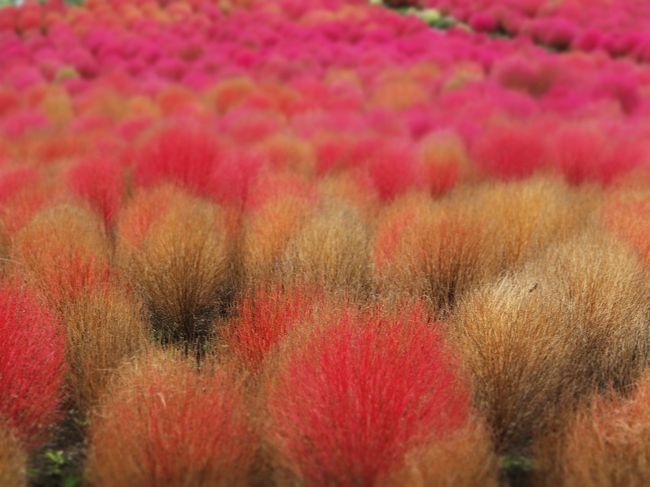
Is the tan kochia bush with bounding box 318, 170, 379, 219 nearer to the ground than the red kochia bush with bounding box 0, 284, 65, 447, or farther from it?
nearer to the ground

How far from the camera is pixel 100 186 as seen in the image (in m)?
4.70

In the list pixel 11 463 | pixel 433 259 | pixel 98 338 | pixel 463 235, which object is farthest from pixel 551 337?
pixel 11 463

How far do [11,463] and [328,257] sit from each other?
1.82 meters

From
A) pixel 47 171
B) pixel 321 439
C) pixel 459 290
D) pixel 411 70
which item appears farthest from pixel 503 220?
pixel 411 70

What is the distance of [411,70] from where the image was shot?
9492 mm

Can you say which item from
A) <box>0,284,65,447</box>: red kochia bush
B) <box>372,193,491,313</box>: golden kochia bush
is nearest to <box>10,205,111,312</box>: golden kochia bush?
<box>0,284,65,447</box>: red kochia bush

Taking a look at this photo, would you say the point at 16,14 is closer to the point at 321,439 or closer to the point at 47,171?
the point at 47,171

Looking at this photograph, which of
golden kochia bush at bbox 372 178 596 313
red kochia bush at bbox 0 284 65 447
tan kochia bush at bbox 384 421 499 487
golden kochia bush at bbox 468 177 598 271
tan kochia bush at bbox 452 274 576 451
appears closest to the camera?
tan kochia bush at bbox 384 421 499 487

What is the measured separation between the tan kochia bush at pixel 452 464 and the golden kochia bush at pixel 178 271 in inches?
66.1

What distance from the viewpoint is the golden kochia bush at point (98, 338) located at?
2777 millimetres

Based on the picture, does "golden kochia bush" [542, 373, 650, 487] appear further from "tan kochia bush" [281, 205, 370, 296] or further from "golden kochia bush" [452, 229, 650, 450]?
"tan kochia bush" [281, 205, 370, 296]

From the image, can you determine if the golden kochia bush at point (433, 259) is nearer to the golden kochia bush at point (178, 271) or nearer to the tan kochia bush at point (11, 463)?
the golden kochia bush at point (178, 271)

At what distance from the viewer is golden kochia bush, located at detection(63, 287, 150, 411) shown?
278cm

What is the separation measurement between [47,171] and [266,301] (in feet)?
9.95
